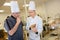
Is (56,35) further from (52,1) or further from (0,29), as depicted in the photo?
(0,29)

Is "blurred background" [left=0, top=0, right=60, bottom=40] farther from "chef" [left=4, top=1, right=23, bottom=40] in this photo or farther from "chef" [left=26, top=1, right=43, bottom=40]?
"chef" [left=4, top=1, right=23, bottom=40]

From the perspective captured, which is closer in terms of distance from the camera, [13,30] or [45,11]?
[13,30]

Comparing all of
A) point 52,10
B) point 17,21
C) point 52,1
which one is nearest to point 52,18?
point 52,10

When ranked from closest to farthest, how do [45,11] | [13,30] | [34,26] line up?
[13,30] < [34,26] < [45,11]

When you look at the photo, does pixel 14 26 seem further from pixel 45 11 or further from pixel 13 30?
pixel 45 11

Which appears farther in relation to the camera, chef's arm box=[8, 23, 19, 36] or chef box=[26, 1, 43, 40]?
chef box=[26, 1, 43, 40]

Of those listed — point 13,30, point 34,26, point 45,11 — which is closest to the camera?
point 13,30

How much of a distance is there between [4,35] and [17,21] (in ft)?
2.26

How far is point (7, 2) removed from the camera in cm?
189

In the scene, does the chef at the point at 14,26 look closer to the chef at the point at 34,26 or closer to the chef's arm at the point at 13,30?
the chef's arm at the point at 13,30

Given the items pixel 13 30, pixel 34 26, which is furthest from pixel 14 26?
pixel 34 26

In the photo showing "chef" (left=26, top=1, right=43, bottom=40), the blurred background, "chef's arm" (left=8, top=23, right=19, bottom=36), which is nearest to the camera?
"chef's arm" (left=8, top=23, right=19, bottom=36)

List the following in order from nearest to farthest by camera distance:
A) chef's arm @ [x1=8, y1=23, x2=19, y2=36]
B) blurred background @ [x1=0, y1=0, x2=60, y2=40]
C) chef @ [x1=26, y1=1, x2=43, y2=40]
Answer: chef's arm @ [x1=8, y1=23, x2=19, y2=36]
chef @ [x1=26, y1=1, x2=43, y2=40]
blurred background @ [x1=0, y1=0, x2=60, y2=40]

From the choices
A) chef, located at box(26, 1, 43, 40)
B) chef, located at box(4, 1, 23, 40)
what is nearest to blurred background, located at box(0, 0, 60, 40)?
chef, located at box(26, 1, 43, 40)
